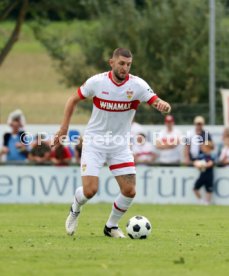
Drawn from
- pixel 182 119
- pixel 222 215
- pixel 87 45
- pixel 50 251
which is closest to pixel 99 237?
pixel 50 251

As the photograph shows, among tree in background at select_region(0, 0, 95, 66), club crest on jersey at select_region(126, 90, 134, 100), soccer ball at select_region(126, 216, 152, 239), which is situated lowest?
soccer ball at select_region(126, 216, 152, 239)

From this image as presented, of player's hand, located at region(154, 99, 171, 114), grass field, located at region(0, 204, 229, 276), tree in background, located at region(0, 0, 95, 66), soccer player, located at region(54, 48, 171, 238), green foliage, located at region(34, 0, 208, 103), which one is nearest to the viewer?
grass field, located at region(0, 204, 229, 276)

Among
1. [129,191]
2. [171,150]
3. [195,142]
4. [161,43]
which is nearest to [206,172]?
[195,142]

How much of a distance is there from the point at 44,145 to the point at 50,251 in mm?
13103

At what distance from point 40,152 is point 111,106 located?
11.3 meters

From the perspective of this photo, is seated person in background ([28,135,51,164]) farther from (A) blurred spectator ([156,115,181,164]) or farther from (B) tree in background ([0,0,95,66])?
(B) tree in background ([0,0,95,66])

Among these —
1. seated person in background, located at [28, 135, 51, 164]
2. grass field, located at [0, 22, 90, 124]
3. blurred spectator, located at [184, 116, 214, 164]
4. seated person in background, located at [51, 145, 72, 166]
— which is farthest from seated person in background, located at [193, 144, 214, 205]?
grass field, located at [0, 22, 90, 124]

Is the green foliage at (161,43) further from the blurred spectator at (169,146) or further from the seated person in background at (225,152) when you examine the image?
the seated person in background at (225,152)

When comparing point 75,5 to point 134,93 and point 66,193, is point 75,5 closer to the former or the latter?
point 66,193

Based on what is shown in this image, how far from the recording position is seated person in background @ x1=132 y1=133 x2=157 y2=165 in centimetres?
2470

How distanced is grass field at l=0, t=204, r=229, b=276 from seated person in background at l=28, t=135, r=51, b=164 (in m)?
5.73

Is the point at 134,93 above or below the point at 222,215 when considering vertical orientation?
above

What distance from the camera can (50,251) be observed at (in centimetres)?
1204

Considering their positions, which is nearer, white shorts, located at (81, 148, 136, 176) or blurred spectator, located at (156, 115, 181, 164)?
white shorts, located at (81, 148, 136, 176)
